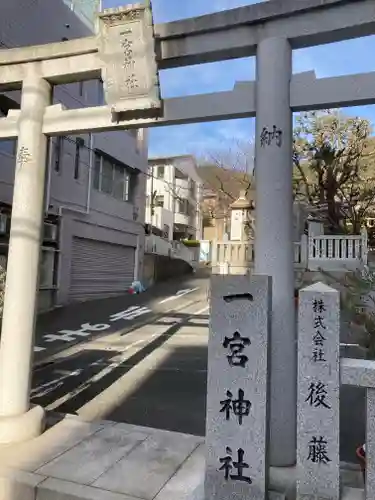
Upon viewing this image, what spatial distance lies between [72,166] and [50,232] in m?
2.95

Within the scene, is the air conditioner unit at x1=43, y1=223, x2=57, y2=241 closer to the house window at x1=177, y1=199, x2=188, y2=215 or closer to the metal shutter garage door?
the metal shutter garage door

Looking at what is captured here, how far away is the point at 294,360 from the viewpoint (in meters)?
3.70

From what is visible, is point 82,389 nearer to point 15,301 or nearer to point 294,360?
point 15,301

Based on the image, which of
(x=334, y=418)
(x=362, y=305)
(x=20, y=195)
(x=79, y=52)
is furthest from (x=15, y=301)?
(x=362, y=305)

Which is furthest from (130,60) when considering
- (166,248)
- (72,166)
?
(166,248)

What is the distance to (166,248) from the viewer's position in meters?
27.0

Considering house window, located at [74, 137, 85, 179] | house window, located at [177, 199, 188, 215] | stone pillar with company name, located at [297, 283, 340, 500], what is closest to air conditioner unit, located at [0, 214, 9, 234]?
house window, located at [74, 137, 85, 179]

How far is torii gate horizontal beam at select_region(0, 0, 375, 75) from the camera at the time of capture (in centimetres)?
367

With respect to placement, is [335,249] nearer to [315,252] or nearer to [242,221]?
[315,252]

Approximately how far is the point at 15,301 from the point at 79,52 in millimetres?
2861

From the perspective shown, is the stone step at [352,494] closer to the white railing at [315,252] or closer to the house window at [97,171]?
the white railing at [315,252]

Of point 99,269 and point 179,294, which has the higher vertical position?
point 99,269

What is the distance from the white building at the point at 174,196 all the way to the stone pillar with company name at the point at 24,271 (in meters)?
27.3

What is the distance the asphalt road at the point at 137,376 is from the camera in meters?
5.71
